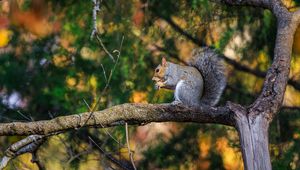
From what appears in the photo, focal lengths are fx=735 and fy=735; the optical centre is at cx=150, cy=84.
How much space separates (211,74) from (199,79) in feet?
0.30

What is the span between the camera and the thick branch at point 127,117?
9.45 feet

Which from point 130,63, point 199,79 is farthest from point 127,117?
point 130,63

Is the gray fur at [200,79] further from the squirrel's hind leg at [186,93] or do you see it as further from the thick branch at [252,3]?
the thick branch at [252,3]

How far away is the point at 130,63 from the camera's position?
5.84m

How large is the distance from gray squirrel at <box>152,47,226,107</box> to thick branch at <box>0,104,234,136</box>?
97 centimetres

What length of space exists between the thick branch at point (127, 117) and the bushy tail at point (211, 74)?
1.06 meters

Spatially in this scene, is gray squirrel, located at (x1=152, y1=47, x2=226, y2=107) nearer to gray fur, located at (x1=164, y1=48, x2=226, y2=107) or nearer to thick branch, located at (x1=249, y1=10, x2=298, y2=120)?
gray fur, located at (x1=164, y1=48, x2=226, y2=107)

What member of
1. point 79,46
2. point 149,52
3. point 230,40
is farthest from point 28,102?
point 230,40

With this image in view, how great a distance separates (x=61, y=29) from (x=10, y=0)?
574 millimetres

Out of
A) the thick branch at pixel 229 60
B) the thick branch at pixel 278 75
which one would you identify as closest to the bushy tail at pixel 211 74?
the thick branch at pixel 278 75

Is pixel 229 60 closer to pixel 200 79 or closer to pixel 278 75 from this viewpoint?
pixel 200 79

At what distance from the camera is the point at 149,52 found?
6.11m

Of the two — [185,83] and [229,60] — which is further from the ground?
[185,83]

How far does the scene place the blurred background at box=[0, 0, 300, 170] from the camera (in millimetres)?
5613
